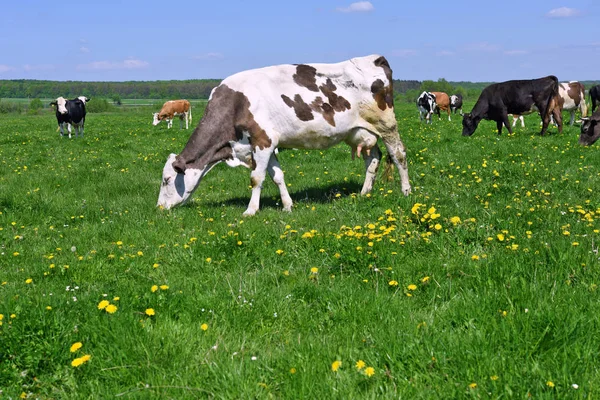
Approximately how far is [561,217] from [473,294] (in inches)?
133

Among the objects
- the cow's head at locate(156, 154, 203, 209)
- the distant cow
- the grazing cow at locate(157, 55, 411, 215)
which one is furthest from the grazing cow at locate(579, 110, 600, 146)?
the distant cow

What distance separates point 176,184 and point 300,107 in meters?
2.69

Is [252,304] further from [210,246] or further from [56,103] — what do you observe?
[56,103]

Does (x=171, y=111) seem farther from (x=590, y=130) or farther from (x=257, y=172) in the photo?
(x=257, y=172)

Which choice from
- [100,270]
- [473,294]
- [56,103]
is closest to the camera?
[473,294]

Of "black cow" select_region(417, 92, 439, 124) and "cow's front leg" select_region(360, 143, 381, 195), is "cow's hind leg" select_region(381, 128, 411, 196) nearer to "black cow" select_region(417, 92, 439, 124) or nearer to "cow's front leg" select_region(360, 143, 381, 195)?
"cow's front leg" select_region(360, 143, 381, 195)

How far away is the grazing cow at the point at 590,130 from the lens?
1485 cm

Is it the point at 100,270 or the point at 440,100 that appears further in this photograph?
the point at 440,100

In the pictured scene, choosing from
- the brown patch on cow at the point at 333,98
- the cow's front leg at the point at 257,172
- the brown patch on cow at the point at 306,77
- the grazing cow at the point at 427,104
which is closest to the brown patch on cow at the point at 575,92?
the grazing cow at the point at 427,104

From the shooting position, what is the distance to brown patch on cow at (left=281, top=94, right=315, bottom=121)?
356 inches

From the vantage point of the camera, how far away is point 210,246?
6.25 m

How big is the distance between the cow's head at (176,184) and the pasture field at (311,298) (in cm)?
23

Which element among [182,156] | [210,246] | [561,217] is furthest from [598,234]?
[182,156]

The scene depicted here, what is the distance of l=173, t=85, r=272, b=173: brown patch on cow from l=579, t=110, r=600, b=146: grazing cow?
10971mm
